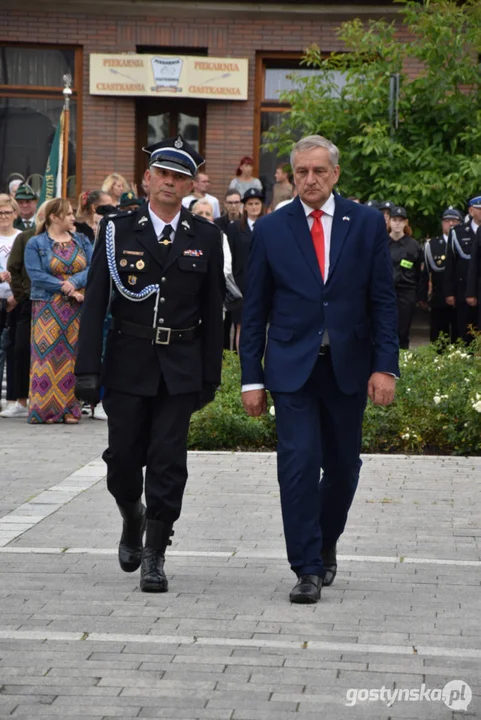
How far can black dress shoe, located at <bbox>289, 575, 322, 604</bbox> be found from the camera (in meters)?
6.46

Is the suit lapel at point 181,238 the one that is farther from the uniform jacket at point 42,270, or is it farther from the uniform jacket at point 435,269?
the uniform jacket at point 435,269

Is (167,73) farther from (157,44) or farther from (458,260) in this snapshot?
(458,260)

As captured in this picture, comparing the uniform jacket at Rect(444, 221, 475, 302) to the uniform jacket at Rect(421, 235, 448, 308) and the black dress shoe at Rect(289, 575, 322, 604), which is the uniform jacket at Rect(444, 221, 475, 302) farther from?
the black dress shoe at Rect(289, 575, 322, 604)

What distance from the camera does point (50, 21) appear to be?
24.1 m

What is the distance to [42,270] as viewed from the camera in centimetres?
1308

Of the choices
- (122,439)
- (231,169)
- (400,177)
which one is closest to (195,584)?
(122,439)

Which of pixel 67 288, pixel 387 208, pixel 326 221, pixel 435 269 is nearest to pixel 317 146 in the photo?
pixel 326 221

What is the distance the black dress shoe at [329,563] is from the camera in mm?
6890

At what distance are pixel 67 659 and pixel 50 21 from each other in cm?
1993

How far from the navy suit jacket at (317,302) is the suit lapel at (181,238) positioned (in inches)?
13.6

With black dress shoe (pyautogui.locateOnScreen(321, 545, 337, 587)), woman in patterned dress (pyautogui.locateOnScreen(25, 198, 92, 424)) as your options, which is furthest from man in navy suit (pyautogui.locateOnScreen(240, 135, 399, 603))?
woman in patterned dress (pyautogui.locateOnScreen(25, 198, 92, 424))

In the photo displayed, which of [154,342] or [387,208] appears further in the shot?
[387,208]

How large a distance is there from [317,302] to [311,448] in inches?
25.5

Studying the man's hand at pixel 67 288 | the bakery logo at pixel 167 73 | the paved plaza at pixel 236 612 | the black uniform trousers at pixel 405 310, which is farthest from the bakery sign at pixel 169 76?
the paved plaza at pixel 236 612
